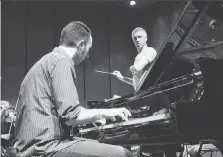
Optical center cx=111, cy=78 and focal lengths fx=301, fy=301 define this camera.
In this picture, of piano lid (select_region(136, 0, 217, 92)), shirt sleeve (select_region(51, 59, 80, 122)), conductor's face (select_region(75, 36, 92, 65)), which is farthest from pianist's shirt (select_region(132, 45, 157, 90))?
shirt sleeve (select_region(51, 59, 80, 122))

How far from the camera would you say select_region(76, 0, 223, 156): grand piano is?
1.68 metres

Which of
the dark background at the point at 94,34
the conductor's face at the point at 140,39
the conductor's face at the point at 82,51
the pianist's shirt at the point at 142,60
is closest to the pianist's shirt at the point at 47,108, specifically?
the conductor's face at the point at 82,51

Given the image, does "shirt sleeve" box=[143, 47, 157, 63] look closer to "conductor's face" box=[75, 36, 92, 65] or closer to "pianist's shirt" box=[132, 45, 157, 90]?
"pianist's shirt" box=[132, 45, 157, 90]

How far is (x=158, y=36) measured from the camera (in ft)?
22.7

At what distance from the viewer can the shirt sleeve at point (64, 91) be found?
4.90ft

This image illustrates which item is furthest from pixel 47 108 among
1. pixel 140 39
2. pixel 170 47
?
pixel 140 39

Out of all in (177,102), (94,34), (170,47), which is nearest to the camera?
(177,102)

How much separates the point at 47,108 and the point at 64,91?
145 mm

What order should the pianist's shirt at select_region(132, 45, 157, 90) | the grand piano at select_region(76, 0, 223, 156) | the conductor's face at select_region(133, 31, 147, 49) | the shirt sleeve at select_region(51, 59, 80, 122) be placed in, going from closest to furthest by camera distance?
the shirt sleeve at select_region(51, 59, 80, 122) < the grand piano at select_region(76, 0, 223, 156) < the pianist's shirt at select_region(132, 45, 157, 90) < the conductor's face at select_region(133, 31, 147, 49)

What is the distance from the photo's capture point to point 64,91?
1.52 metres

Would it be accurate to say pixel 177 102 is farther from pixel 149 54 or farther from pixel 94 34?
pixel 94 34

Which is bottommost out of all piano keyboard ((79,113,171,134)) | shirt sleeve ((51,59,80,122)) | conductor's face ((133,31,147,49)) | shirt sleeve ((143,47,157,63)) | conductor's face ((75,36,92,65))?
piano keyboard ((79,113,171,134))

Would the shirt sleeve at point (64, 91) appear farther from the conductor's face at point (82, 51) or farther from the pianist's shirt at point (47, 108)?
the conductor's face at point (82, 51)

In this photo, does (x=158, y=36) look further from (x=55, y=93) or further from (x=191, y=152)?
(x=55, y=93)
